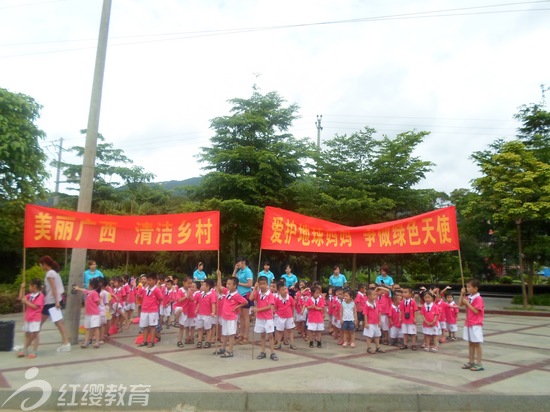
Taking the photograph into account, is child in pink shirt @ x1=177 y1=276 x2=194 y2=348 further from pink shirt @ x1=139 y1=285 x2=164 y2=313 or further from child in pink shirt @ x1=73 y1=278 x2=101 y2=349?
child in pink shirt @ x1=73 y1=278 x2=101 y2=349

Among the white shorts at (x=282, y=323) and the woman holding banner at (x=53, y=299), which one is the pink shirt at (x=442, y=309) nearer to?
the white shorts at (x=282, y=323)

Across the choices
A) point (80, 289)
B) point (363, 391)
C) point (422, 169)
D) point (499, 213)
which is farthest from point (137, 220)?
point (499, 213)

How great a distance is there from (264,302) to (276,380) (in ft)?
7.37

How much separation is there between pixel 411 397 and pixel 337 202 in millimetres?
12211

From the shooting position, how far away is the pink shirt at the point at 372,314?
927 cm

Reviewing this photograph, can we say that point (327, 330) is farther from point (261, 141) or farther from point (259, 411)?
point (261, 141)

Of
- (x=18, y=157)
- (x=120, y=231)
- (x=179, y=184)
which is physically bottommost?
(x=120, y=231)

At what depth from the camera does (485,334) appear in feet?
40.3

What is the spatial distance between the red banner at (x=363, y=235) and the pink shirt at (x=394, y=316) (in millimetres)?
1640

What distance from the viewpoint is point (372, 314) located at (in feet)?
30.5

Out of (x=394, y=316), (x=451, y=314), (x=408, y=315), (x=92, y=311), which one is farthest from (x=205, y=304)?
(x=451, y=314)

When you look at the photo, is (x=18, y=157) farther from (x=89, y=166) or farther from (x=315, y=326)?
(x=315, y=326)

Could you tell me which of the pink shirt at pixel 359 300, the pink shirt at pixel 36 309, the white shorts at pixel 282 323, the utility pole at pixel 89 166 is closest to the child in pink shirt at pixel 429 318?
the pink shirt at pixel 359 300

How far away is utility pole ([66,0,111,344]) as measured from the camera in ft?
31.2
